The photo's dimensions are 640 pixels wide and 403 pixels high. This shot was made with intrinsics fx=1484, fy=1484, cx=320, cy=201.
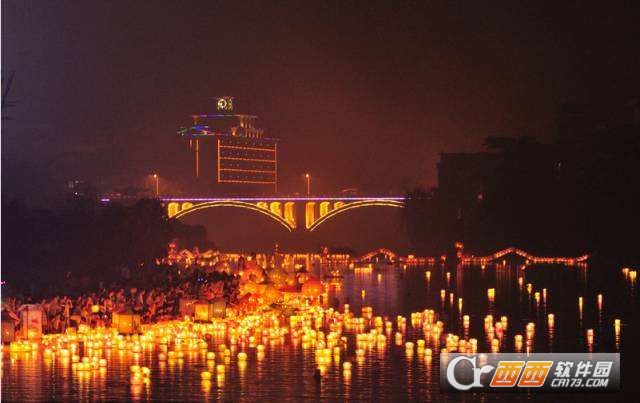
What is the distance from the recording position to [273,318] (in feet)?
115

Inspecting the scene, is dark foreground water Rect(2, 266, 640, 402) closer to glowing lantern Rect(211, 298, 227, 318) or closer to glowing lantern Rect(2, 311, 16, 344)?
glowing lantern Rect(2, 311, 16, 344)

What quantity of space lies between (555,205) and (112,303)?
1698 inches

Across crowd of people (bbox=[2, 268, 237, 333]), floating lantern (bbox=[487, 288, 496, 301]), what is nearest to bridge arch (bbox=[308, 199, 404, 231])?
floating lantern (bbox=[487, 288, 496, 301])

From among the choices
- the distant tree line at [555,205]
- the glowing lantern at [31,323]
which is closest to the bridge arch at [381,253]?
the distant tree line at [555,205]

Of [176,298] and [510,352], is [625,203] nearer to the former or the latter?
[176,298]

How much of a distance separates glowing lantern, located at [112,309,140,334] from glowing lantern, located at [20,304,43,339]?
196 centimetres

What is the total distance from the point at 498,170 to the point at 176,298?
5298 cm

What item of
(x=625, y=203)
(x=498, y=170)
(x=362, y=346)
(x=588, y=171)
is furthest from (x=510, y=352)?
(x=498, y=170)

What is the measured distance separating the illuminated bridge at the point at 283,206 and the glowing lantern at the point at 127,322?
82.6 metres

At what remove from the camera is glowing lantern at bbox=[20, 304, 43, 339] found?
29.1 metres

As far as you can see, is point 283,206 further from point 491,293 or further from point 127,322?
point 127,322

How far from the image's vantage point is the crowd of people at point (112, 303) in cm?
3106

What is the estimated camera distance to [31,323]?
95.8ft

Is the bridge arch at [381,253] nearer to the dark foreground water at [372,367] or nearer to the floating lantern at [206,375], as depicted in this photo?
the dark foreground water at [372,367]
